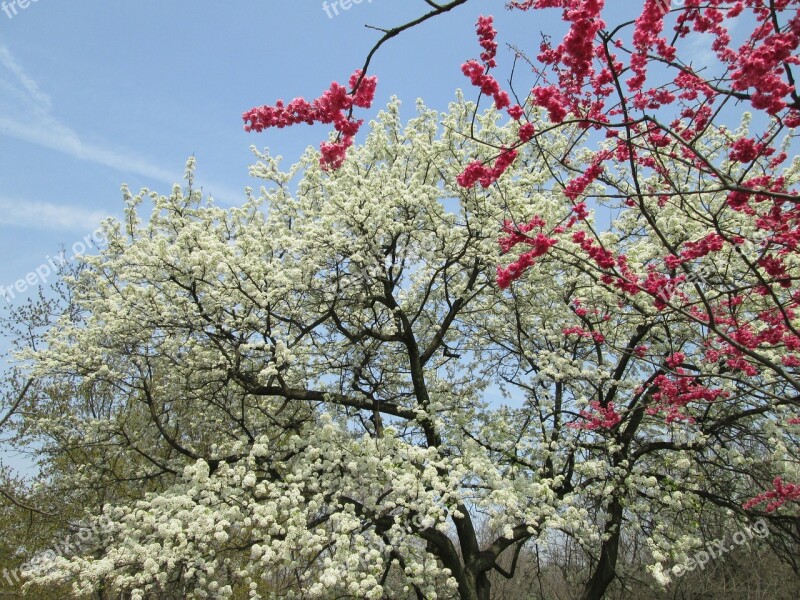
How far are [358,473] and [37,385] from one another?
12.4 metres

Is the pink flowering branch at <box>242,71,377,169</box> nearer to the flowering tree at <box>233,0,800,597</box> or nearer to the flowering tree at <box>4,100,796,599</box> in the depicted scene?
the flowering tree at <box>233,0,800,597</box>

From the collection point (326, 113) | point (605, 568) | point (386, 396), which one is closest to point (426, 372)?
point (386, 396)

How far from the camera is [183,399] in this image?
10.8 m

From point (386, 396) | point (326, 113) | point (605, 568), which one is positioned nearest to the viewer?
point (326, 113)

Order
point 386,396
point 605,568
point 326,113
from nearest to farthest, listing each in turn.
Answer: point 326,113, point 605,568, point 386,396

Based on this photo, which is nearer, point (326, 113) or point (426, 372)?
point (326, 113)

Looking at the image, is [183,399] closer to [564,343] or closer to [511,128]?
[564,343]

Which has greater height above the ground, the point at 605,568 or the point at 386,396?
the point at 386,396

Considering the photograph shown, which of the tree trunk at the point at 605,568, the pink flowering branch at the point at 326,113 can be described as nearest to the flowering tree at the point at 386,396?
the tree trunk at the point at 605,568

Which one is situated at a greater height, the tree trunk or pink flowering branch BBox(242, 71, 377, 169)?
pink flowering branch BBox(242, 71, 377, 169)

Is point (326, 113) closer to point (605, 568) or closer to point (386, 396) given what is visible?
point (386, 396)

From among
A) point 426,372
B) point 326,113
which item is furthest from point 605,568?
point 326,113

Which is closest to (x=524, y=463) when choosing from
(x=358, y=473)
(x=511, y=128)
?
(x=358, y=473)

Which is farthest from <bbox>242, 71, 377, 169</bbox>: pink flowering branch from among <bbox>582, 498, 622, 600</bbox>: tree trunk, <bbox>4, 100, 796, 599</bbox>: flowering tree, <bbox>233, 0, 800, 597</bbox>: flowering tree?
<bbox>582, 498, 622, 600</bbox>: tree trunk
